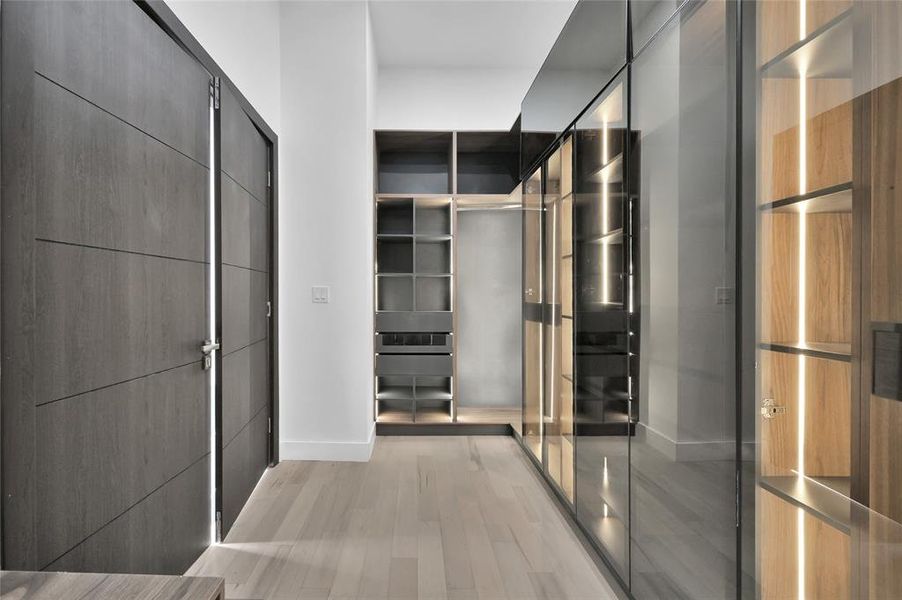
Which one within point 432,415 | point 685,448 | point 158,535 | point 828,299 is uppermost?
point 828,299

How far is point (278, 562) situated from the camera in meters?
2.14

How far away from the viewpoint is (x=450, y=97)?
4453 millimetres

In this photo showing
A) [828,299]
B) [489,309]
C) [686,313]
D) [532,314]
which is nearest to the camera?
[828,299]

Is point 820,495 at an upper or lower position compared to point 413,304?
lower

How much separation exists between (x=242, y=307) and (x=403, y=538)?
1458mm

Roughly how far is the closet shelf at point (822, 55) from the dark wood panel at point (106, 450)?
6.02 feet

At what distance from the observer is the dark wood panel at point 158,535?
4.67 feet

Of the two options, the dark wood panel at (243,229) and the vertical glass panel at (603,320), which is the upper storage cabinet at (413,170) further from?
the vertical glass panel at (603,320)

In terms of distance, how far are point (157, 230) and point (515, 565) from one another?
192 centimetres

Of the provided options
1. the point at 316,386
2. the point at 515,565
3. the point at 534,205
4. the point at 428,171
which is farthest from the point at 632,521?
the point at 428,171

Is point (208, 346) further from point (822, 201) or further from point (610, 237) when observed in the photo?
point (822, 201)

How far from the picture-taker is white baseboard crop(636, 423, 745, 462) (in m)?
1.23

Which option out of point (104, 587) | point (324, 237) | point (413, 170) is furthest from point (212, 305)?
point (413, 170)

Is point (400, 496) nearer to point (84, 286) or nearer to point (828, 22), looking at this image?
point (84, 286)
